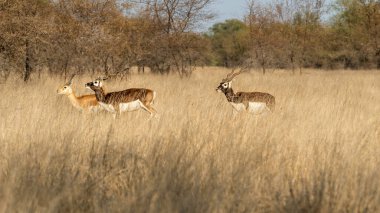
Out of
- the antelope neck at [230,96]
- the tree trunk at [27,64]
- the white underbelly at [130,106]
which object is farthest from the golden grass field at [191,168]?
the tree trunk at [27,64]

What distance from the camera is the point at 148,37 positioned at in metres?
21.2

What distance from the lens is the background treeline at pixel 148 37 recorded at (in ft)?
42.6

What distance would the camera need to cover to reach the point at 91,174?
347 centimetres

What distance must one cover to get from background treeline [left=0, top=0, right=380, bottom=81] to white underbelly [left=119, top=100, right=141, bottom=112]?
2951 millimetres

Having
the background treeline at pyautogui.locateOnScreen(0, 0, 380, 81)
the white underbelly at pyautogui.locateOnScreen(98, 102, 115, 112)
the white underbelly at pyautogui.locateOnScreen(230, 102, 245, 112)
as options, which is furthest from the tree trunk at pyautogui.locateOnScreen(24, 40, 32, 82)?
the white underbelly at pyautogui.locateOnScreen(230, 102, 245, 112)

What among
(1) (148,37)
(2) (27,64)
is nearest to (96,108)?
(2) (27,64)

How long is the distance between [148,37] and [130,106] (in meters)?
13.2

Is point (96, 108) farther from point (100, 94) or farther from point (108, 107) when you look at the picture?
point (108, 107)

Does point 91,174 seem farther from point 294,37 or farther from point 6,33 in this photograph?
point 294,37

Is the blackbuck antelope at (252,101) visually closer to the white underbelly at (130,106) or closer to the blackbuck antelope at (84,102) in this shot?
the white underbelly at (130,106)

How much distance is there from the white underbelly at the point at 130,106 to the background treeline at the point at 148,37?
2.95 metres

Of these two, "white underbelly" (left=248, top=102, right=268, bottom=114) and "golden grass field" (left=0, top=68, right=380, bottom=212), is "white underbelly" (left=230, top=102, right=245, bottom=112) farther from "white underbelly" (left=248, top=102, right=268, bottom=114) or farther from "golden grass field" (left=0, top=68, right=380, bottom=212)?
"golden grass field" (left=0, top=68, right=380, bottom=212)

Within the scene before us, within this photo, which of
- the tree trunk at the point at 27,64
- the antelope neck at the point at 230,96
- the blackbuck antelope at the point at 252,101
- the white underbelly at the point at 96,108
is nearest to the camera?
the blackbuck antelope at the point at 252,101

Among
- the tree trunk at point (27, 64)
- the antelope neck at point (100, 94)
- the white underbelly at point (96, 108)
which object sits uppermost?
the tree trunk at point (27, 64)
